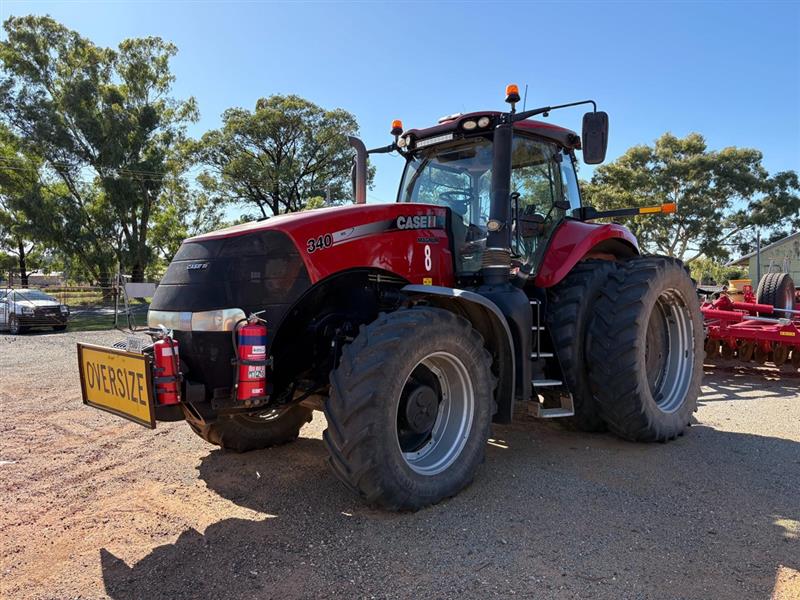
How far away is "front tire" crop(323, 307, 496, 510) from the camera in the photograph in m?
3.00

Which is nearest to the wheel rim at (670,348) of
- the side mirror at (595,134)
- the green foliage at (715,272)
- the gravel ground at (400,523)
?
the gravel ground at (400,523)

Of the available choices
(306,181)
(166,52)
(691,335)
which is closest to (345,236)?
(691,335)

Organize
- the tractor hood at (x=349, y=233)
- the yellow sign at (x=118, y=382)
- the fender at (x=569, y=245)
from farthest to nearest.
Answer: the fender at (x=569, y=245)
the tractor hood at (x=349, y=233)
the yellow sign at (x=118, y=382)

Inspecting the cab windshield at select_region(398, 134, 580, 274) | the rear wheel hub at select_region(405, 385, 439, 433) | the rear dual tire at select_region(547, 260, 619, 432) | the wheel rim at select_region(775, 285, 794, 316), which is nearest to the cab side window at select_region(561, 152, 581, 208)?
the cab windshield at select_region(398, 134, 580, 274)

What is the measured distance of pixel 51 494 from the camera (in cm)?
361

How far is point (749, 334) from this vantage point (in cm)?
754

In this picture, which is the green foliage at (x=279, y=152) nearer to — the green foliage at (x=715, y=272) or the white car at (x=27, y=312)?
the white car at (x=27, y=312)

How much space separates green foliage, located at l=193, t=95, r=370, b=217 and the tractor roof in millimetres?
23805

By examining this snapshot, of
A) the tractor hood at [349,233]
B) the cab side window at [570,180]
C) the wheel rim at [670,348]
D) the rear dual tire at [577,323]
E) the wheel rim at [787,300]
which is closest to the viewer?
the tractor hood at [349,233]

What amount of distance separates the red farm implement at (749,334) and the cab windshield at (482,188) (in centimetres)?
356

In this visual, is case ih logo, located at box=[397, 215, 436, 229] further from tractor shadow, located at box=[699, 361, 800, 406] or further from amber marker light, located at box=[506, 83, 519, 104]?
tractor shadow, located at box=[699, 361, 800, 406]

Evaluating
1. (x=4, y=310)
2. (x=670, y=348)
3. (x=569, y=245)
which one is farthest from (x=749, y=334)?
(x=4, y=310)

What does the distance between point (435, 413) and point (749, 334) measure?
19.7 ft

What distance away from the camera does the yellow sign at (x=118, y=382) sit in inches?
114
